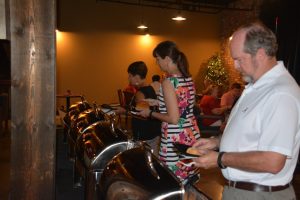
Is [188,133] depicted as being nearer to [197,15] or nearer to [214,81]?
[214,81]

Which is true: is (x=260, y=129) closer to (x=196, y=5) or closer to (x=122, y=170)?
(x=122, y=170)

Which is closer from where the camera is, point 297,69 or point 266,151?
point 266,151

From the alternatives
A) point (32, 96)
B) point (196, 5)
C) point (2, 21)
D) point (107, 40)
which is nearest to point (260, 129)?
point (32, 96)

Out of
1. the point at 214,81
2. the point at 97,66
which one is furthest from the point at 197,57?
the point at 97,66

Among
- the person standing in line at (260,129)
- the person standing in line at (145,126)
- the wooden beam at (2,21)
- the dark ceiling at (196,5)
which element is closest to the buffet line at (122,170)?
the person standing in line at (260,129)

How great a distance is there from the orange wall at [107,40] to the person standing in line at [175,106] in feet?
25.4

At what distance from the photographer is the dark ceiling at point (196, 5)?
10602mm

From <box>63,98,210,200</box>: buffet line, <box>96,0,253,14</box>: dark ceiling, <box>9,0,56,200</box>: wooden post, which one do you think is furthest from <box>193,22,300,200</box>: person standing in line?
<box>96,0,253,14</box>: dark ceiling

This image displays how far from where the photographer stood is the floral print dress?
8.14 feet

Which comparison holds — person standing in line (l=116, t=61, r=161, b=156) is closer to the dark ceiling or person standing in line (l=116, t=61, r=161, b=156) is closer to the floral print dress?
the floral print dress

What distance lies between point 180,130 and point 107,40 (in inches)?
329

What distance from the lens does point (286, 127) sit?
1.41 meters

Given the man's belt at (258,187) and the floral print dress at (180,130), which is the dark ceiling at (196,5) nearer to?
the floral print dress at (180,130)

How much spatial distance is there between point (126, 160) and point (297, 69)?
14.3 feet
